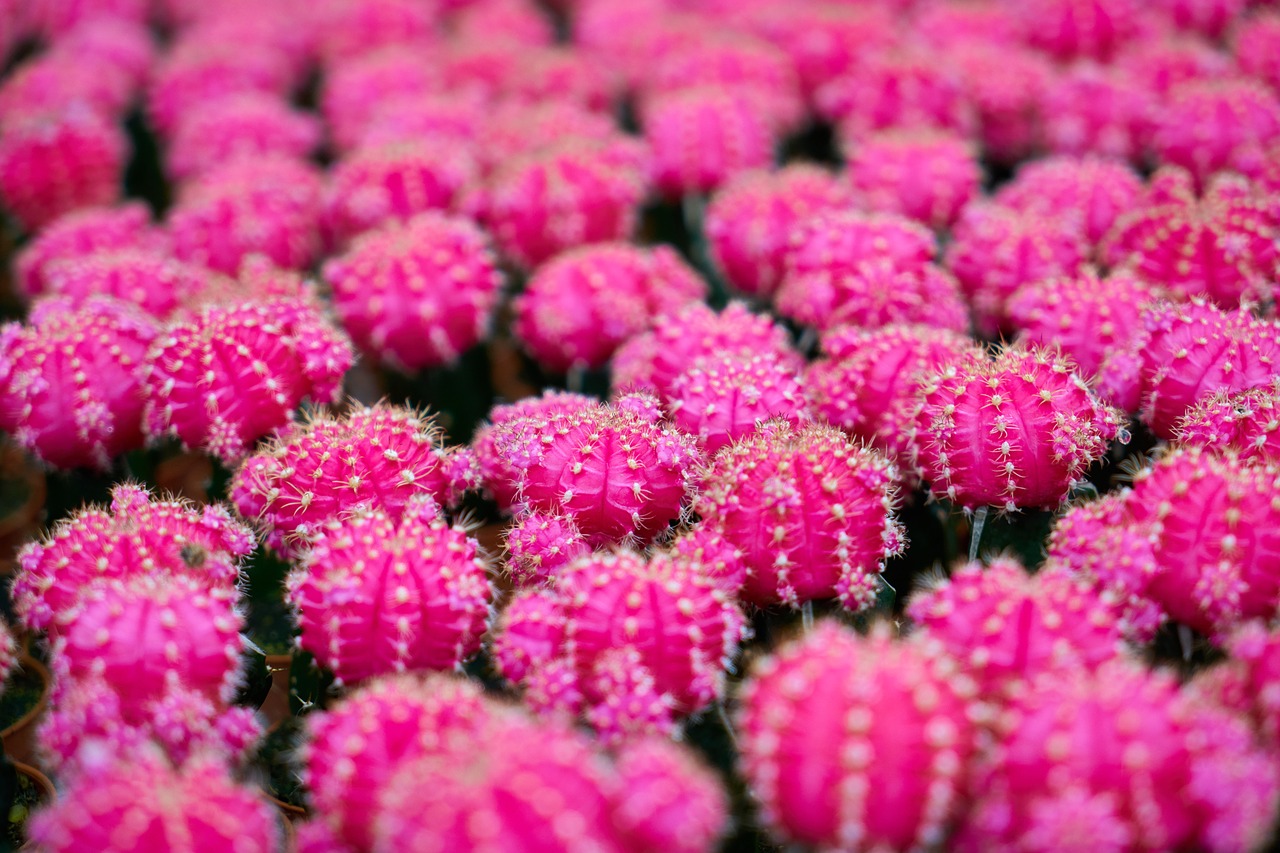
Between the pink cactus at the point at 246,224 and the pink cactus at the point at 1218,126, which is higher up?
the pink cactus at the point at 1218,126

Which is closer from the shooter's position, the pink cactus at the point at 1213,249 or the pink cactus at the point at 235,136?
the pink cactus at the point at 1213,249

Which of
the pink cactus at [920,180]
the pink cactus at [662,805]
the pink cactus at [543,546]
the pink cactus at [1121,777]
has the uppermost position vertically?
the pink cactus at [920,180]

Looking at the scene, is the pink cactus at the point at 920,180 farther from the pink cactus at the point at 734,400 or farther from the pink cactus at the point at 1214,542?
the pink cactus at the point at 1214,542

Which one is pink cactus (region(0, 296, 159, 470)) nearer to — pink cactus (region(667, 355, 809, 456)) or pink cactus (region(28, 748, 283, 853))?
pink cactus (region(28, 748, 283, 853))

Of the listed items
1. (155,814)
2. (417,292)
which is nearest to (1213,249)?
(417,292)

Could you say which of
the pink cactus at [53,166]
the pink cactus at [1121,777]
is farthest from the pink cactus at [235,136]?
the pink cactus at [1121,777]

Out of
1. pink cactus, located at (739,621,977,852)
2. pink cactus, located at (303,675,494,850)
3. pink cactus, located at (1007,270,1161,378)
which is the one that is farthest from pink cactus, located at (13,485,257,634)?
pink cactus, located at (1007,270,1161,378)
